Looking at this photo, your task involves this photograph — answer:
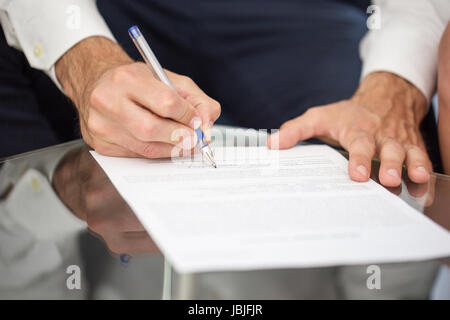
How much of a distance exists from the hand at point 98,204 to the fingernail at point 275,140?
23cm

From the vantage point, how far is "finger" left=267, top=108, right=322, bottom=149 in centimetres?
58

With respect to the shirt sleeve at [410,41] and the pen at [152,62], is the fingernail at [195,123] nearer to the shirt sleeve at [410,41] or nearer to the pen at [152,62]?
the pen at [152,62]

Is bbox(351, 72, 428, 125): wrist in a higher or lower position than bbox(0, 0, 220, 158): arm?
lower

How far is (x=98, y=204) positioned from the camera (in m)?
0.39

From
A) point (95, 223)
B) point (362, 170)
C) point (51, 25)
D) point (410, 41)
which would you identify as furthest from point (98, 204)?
point (410, 41)

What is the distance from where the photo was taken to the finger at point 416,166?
18.8 inches

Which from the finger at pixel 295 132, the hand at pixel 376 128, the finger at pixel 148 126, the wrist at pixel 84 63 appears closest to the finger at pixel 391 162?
the hand at pixel 376 128

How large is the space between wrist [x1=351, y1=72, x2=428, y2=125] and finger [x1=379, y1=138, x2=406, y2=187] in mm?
155

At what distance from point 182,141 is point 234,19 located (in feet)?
1.69

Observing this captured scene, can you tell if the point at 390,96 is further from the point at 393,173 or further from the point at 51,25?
the point at 51,25

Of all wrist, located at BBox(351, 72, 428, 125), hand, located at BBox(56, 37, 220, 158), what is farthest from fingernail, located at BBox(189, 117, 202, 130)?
wrist, located at BBox(351, 72, 428, 125)

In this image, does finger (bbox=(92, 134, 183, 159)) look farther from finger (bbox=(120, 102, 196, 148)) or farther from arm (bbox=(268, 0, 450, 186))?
arm (bbox=(268, 0, 450, 186))

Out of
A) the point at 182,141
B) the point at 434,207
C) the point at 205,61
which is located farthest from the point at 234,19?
the point at 434,207

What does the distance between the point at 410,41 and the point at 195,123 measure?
1.61 ft
